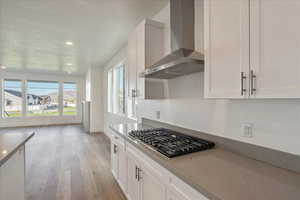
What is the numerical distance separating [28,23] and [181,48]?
283cm

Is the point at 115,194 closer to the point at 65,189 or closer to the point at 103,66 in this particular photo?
the point at 65,189

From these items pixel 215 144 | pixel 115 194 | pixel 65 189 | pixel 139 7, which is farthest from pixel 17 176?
pixel 139 7

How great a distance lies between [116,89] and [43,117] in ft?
18.4

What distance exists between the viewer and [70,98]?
878 centimetres

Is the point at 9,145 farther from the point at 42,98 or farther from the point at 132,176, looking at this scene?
the point at 42,98

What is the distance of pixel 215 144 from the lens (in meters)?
1.51

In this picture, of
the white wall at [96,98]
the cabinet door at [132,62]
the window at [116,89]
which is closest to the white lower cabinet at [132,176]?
the cabinet door at [132,62]

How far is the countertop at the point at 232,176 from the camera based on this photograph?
0.78 meters

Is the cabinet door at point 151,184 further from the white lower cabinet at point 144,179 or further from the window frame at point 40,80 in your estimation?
the window frame at point 40,80

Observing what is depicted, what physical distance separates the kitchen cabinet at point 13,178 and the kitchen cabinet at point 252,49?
6.21ft

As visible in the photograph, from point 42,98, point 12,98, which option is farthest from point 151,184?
point 12,98

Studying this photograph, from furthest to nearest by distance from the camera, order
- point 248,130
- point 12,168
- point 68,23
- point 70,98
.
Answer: point 70,98 → point 68,23 → point 12,168 → point 248,130

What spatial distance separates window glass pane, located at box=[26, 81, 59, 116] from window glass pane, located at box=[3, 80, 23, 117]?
14.0 inches

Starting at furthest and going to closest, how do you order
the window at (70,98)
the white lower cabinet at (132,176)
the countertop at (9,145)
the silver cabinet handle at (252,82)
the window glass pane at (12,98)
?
the window at (70,98), the window glass pane at (12,98), the white lower cabinet at (132,176), the countertop at (9,145), the silver cabinet handle at (252,82)
